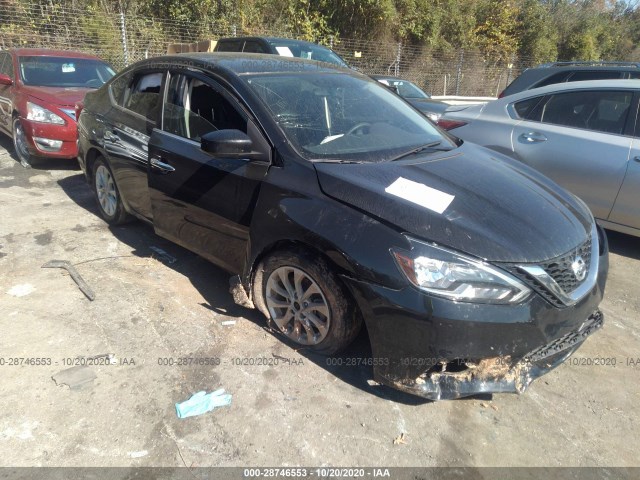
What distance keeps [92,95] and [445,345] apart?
14.2 ft

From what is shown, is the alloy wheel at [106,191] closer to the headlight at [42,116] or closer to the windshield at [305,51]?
the headlight at [42,116]

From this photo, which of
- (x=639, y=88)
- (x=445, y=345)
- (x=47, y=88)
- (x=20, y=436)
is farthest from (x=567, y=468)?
(x=47, y=88)

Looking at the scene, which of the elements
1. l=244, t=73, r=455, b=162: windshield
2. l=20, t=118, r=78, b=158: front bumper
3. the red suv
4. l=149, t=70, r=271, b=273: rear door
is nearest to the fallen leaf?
l=149, t=70, r=271, b=273: rear door

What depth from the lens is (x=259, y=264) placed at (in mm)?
2953

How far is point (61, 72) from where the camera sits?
7.27 metres

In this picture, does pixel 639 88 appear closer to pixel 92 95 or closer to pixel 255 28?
pixel 92 95

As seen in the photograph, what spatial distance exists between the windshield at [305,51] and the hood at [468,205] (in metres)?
5.95

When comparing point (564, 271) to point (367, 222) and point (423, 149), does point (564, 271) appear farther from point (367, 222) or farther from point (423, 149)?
point (423, 149)

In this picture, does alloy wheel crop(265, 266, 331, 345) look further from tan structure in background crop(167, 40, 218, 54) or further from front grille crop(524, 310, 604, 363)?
tan structure in background crop(167, 40, 218, 54)

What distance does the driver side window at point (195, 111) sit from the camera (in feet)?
10.2

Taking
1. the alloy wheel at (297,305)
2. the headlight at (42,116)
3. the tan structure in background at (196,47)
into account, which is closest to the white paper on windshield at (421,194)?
the alloy wheel at (297,305)

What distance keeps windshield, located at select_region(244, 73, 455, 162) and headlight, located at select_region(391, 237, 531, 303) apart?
85 cm

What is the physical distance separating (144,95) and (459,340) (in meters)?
3.11

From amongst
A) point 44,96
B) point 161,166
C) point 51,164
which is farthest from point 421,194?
point 51,164
